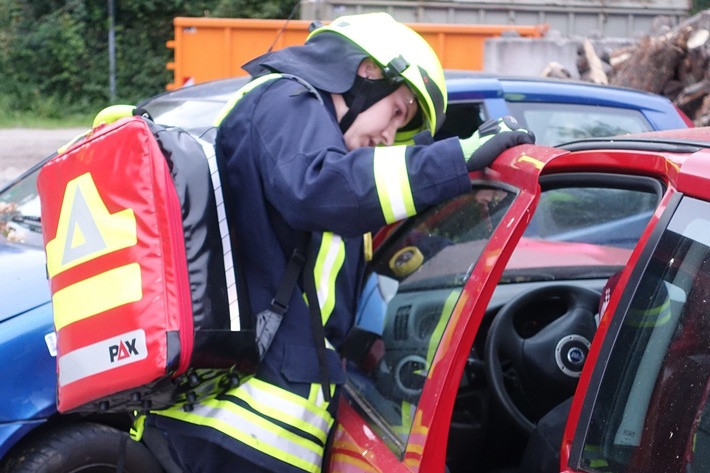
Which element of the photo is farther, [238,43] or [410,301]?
[238,43]

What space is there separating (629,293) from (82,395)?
1.10m

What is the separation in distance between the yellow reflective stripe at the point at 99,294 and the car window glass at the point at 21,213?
1544 mm

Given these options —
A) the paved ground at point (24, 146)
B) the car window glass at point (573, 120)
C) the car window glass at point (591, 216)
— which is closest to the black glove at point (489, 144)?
the car window glass at point (591, 216)

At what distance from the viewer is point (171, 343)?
1785 millimetres

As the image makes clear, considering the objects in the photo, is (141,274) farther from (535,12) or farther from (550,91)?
(535,12)

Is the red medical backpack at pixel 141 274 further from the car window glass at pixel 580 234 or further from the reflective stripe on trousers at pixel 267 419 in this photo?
the car window glass at pixel 580 234

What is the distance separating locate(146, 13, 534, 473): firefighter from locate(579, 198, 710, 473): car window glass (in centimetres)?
49

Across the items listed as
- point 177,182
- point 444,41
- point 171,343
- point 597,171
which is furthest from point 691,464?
point 444,41

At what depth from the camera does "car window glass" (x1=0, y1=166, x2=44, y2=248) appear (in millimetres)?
3574

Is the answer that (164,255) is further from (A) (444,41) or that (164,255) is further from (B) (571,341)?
(A) (444,41)

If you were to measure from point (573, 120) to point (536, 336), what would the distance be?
7.65 feet

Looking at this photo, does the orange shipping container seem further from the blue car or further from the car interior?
the car interior

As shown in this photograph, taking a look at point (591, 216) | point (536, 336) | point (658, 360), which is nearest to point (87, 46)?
point (591, 216)

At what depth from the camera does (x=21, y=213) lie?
12.6 feet
